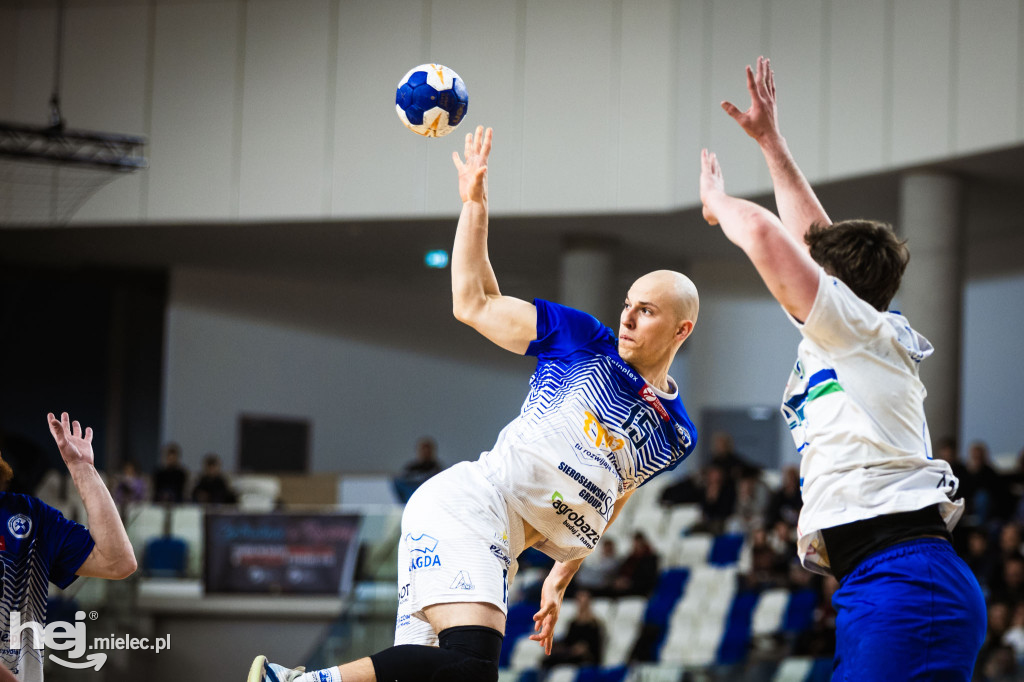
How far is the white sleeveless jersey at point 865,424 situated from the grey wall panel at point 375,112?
511 inches

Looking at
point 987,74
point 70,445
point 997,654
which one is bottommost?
point 997,654

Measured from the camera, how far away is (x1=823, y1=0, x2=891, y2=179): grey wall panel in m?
13.1

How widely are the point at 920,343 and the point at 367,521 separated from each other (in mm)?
10016

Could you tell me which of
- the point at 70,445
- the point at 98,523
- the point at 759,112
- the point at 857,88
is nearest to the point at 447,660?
the point at 98,523

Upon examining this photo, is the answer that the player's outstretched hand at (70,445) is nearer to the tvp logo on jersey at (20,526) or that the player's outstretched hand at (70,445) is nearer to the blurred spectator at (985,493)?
the tvp logo on jersey at (20,526)

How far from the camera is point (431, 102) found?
509cm

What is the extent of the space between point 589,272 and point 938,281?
521 centimetres

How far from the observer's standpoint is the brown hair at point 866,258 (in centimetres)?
316

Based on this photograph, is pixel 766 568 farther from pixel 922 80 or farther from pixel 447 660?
pixel 447 660

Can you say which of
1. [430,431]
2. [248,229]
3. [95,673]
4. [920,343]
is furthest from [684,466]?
[920,343]

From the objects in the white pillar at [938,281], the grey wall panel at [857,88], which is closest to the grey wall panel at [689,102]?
the grey wall panel at [857,88]

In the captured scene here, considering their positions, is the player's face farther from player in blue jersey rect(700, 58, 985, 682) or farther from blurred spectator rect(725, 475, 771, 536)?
blurred spectator rect(725, 475, 771, 536)

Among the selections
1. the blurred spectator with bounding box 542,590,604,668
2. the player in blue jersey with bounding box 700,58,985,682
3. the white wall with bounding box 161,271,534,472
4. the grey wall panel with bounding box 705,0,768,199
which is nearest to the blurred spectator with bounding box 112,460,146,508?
the white wall with bounding box 161,271,534,472

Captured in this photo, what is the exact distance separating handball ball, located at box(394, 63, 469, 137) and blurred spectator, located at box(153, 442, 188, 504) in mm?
11589
